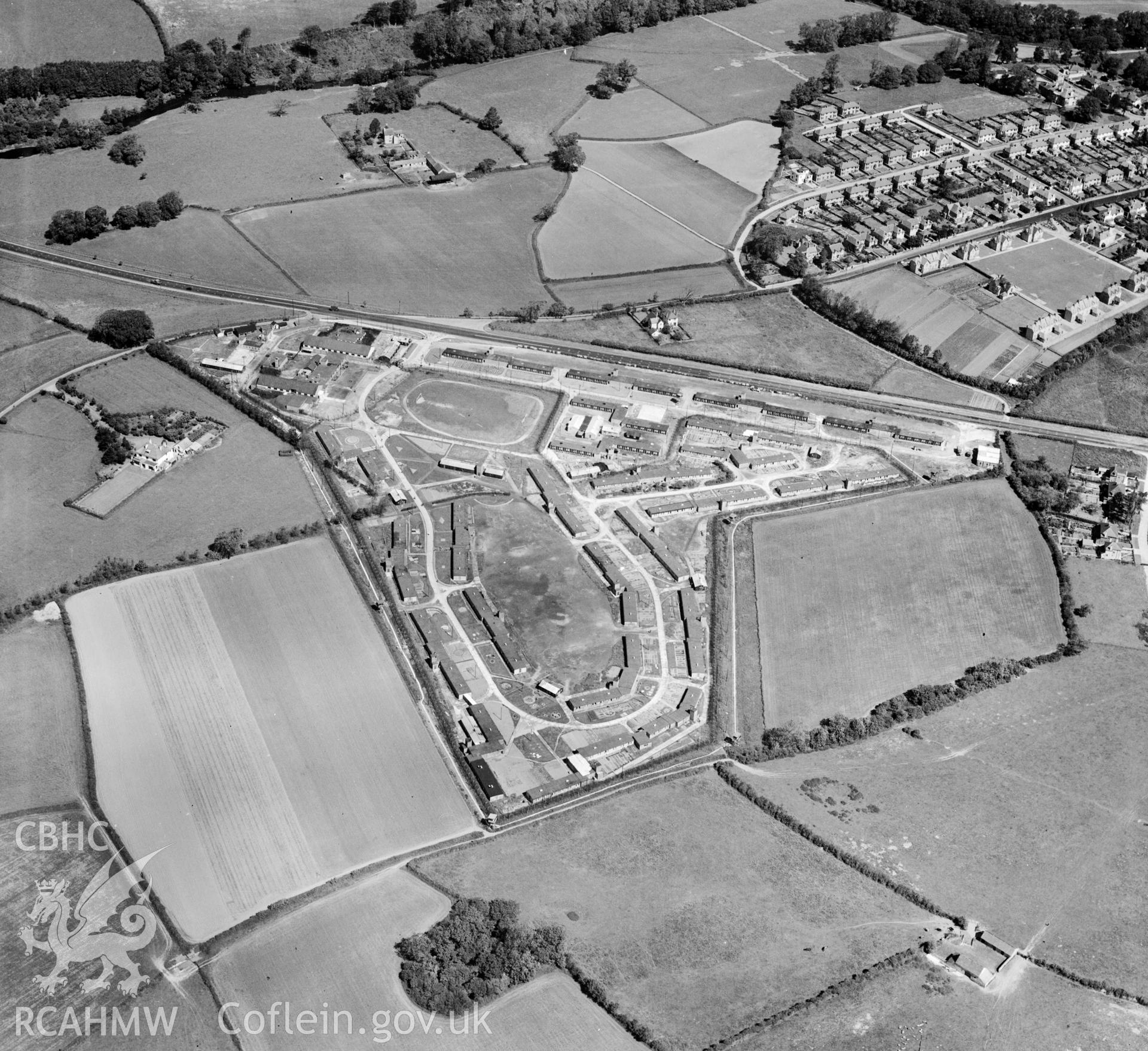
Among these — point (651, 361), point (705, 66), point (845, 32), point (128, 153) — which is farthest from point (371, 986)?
point (845, 32)

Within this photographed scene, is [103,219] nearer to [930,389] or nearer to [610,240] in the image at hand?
[610,240]

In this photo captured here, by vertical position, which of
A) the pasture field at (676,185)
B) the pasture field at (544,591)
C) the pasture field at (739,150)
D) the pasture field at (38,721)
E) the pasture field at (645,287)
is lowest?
the pasture field at (544,591)

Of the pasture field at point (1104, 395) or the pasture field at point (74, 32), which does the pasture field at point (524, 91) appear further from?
the pasture field at point (1104, 395)

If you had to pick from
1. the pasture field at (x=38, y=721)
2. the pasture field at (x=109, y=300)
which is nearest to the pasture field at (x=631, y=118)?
the pasture field at (x=109, y=300)

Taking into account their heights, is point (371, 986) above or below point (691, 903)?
below

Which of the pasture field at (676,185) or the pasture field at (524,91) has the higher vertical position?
the pasture field at (524,91)

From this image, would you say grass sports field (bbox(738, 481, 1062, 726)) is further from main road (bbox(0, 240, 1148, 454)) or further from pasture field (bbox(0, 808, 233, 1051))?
pasture field (bbox(0, 808, 233, 1051))

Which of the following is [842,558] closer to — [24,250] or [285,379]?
[285,379]

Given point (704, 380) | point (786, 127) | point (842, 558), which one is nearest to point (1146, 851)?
point (842, 558)
